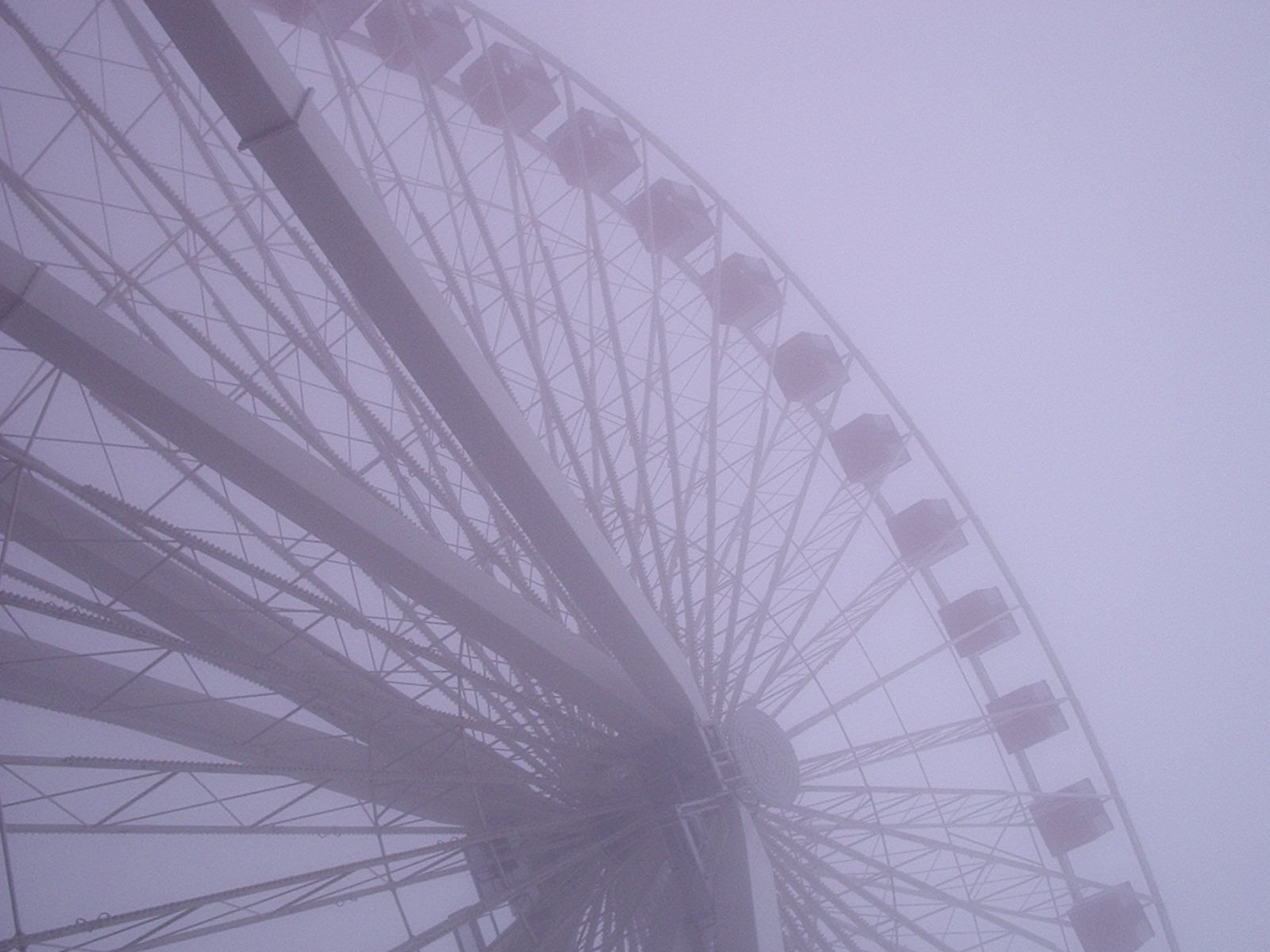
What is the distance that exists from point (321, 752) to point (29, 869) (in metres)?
3.95

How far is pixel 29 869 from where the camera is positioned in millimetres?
11102

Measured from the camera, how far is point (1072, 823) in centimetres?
1620

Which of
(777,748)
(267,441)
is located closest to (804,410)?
(777,748)

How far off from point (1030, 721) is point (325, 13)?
14.1 meters

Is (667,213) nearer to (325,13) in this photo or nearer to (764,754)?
(325,13)

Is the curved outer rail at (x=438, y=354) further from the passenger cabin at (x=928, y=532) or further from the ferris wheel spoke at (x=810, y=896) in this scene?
the passenger cabin at (x=928, y=532)

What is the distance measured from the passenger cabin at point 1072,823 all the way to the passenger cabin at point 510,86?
40.6ft

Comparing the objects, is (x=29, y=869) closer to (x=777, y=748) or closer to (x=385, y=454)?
(x=385, y=454)

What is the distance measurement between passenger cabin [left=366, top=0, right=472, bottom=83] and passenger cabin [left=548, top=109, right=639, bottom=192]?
1.88 m

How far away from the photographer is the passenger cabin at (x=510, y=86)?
42.8 feet

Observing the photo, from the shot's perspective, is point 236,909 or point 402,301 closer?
point 402,301

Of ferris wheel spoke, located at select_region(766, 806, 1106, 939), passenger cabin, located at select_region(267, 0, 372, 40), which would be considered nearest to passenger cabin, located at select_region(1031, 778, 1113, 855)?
ferris wheel spoke, located at select_region(766, 806, 1106, 939)

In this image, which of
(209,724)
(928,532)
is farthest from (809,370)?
(209,724)

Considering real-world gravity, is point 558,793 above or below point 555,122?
below
